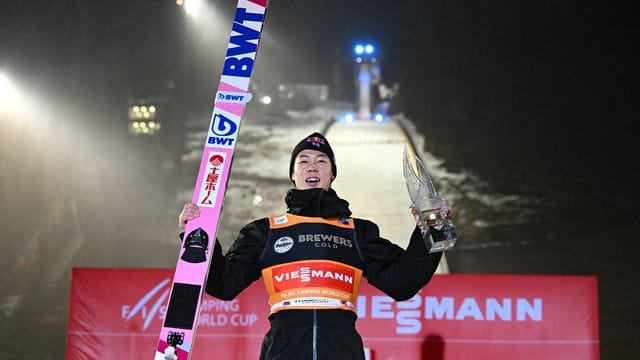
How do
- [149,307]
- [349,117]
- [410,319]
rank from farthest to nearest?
1. [349,117]
2. [149,307]
3. [410,319]

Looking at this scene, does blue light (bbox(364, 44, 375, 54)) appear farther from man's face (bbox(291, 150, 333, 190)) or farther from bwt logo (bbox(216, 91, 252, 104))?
man's face (bbox(291, 150, 333, 190))

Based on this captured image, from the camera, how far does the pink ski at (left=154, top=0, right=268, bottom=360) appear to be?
3129 millimetres

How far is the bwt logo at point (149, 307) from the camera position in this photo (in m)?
5.78

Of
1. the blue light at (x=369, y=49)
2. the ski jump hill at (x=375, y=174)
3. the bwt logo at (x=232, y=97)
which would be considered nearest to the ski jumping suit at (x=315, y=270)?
the bwt logo at (x=232, y=97)

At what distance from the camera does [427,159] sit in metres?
8.29

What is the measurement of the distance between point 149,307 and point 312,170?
3.19 m

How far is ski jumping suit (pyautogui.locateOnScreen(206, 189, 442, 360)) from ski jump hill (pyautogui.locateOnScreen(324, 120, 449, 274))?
4745 millimetres

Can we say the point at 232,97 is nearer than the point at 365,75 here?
Yes

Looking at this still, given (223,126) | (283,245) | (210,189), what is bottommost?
(283,245)

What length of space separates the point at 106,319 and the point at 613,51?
651cm

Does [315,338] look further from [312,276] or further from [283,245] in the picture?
[283,245]

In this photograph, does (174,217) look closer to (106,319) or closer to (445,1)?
(106,319)

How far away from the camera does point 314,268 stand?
2.88 metres


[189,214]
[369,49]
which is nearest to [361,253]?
[189,214]
